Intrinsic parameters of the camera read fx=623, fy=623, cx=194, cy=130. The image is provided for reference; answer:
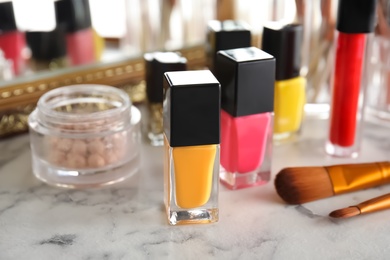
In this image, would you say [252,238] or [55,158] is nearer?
[252,238]

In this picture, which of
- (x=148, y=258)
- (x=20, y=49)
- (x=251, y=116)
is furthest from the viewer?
(x=20, y=49)

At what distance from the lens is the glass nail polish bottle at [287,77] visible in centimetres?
87

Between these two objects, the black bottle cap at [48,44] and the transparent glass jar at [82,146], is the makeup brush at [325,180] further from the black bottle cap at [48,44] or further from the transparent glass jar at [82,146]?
the black bottle cap at [48,44]

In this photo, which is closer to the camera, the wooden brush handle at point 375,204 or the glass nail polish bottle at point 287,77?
A: the wooden brush handle at point 375,204

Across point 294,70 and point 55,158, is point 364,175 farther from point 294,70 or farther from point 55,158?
point 55,158

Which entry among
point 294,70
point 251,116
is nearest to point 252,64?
point 251,116

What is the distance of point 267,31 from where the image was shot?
2.86 feet

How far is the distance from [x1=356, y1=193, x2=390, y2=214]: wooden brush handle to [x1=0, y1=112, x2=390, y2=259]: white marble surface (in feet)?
0.04

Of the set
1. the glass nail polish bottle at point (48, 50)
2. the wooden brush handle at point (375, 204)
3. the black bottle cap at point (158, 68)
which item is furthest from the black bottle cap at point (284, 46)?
the glass nail polish bottle at point (48, 50)

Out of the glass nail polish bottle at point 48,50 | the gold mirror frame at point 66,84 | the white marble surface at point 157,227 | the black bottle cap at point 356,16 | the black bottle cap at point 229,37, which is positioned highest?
the black bottle cap at point 356,16

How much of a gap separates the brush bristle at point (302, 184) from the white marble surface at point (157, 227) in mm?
14

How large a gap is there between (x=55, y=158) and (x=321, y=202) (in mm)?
353

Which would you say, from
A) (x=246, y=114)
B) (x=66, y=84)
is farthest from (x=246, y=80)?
(x=66, y=84)

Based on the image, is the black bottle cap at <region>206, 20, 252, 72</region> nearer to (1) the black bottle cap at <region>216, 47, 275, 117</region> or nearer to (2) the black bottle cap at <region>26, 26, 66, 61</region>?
(1) the black bottle cap at <region>216, 47, 275, 117</region>
